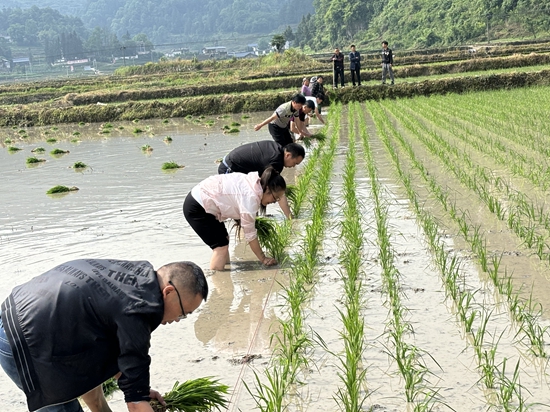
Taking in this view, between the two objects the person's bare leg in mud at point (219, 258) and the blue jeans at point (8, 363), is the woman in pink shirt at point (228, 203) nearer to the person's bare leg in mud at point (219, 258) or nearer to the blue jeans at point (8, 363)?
the person's bare leg in mud at point (219, 258)

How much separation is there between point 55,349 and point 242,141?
1227 centimetres

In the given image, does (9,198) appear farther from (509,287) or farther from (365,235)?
(509,287)

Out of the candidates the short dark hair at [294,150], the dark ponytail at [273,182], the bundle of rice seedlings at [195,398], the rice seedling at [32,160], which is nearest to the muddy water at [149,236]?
the rice seedling at [32,160]

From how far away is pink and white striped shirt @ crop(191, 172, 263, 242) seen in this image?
4.88 meters

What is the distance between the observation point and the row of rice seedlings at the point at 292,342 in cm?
308

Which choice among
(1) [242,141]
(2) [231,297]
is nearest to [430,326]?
(2) [231,297]

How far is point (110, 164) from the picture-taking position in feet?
42.0

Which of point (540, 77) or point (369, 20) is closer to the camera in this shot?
point (540, 77)

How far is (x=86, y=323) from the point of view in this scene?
7.74ft

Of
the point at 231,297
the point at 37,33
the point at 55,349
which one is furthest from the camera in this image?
the point at 37,33

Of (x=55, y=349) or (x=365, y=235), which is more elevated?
(x=55, y=349)

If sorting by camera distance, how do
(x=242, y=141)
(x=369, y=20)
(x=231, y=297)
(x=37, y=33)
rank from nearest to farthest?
(x=231, y=297)
(x=242, y=141)
(x=369, y=20)
(x=37, y=33)

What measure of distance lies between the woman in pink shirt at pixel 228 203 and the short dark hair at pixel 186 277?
7.94 ft

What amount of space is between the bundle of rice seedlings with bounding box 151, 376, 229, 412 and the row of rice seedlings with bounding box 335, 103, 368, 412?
0.55 meters
